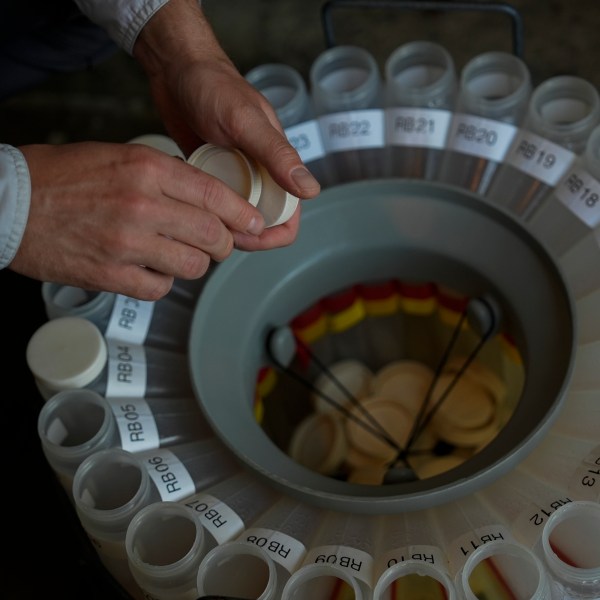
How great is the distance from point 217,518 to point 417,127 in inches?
23.0

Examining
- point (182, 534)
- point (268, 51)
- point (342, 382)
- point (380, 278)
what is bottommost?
point (182, 534)

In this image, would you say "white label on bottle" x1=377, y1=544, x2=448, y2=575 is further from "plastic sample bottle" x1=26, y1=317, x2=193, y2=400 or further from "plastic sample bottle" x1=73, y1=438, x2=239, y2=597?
"plastic sample bottle" x1=26, y1=317, x2=193, y2=400

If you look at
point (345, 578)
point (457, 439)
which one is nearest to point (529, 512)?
point (345, 578)

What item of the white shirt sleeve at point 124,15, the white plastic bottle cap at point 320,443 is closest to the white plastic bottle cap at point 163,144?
the white shirt sleeve at point 124,15

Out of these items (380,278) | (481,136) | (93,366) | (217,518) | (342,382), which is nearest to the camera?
(217,518)

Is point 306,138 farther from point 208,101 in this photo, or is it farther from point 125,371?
point 125,371

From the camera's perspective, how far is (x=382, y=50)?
6.34 feet

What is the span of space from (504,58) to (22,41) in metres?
0.81

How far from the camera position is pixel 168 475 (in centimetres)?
100

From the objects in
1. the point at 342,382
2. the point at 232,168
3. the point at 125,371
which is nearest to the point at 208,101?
the point at 232,168

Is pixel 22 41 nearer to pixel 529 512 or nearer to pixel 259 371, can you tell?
pixel 259 371

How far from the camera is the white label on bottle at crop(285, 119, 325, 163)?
4.00ft

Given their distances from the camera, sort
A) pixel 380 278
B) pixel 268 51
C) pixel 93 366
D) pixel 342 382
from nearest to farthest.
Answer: pixel 93 366
pixel 380 278
pixel 342 382
pixel 268 51

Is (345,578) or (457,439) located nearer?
(345,578)
